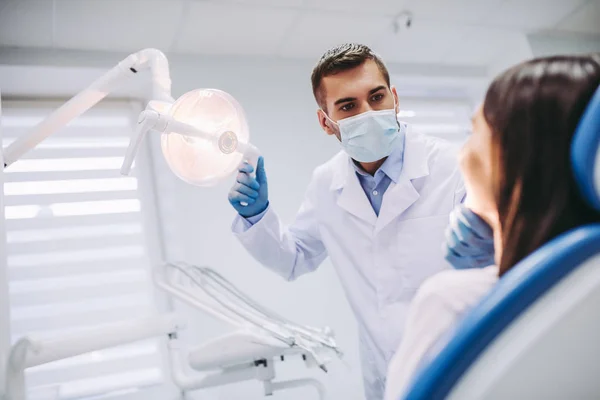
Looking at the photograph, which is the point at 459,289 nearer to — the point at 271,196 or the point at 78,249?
the point at 271,196

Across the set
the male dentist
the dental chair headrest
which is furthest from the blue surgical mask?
the dental chair headrest

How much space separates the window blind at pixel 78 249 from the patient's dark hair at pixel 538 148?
2079mm

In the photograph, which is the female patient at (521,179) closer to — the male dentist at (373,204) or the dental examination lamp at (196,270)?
the dental examination lamp at (196,270)

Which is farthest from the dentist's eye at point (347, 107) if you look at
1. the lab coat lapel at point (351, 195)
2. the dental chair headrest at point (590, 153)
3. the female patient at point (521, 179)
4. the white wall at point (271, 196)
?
the white wall at point (271, 196)

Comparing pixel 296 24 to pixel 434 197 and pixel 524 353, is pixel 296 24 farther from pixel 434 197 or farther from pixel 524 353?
pixel 524 353

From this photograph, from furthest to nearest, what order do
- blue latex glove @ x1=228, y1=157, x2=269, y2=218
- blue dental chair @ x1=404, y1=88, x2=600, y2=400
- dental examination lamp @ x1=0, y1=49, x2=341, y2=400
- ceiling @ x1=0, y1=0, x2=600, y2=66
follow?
ceiling @ x1=0, y1=0, x2=600, y2=66 → blue latex glove @ x1=228, y1=157, x2=269, y2=218 → dental examination lamp @ x1=0, y1=49, x2=341, y2=400 → blue dental chair @ x1=404, y1=88, x2=600, y2=400

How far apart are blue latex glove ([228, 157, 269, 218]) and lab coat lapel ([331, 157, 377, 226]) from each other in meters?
0.27

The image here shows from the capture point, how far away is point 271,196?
2420 millimetres

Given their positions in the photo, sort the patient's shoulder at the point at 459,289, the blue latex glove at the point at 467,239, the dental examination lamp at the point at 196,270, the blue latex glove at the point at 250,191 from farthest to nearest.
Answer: the blue latex glove at the point at 250,191 < the dental examination lamp at the point at 196,270 < the blue latex glove at the point at 467,239 < the patient's shoulder at the point at 459,289

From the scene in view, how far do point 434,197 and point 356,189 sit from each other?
255 millimetres

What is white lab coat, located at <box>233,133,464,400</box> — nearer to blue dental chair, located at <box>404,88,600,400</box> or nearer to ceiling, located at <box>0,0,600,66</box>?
blue dental chair, located at <box>404,88,600,400</box>

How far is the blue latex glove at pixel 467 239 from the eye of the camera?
2.64 feet

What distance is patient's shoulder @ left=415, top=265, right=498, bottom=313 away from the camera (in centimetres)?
58

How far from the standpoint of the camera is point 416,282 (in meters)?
1.31
